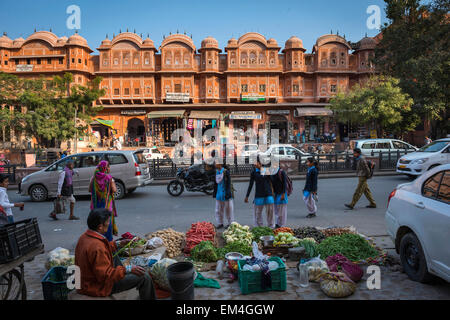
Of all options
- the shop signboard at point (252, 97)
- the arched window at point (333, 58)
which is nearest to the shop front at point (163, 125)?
the shop signboard at point (252, 97)

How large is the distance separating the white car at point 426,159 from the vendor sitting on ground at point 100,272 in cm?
1175

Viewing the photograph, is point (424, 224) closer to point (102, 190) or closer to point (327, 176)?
point (102, 190)

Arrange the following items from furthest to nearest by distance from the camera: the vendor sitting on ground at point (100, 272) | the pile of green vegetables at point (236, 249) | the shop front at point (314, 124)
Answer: the shop front at point (314, 124) < the pile of green vegetables at point (236, 249) < the vendor sitting on ground at point (100, 272)

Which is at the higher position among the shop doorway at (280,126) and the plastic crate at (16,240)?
the shop doorway at (280,126)

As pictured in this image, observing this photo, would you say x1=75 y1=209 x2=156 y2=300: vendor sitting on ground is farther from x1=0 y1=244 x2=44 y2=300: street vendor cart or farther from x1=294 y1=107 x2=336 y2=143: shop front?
x1=294 y1=107 x2=336 y2=143: shop front

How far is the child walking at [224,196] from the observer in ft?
22.0

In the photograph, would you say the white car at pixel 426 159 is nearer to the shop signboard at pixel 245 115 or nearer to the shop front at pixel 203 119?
the shop signboard at pixel 245 115

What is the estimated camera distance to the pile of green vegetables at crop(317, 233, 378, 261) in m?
4.64

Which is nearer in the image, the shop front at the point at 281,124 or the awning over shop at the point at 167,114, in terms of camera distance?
the awning over shop at the point at 167,114

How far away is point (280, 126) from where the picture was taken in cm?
3316

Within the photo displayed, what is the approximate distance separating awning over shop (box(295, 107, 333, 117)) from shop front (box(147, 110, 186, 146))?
1230 cm

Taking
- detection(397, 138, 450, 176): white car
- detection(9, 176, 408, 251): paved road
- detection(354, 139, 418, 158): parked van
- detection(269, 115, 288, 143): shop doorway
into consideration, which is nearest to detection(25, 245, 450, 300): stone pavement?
detection(9, 176, 408, 251): paved road

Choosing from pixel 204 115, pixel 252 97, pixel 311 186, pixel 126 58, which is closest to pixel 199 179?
pixel 311 186

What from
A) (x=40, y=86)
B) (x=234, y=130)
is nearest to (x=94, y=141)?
(x=40, y=86)
